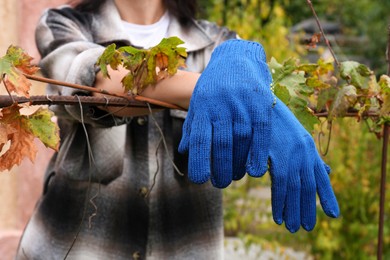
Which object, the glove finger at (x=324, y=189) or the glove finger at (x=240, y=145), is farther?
the glove finger at (x=324, y=189)

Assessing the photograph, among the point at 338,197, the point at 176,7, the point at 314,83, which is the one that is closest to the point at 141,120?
the point at 176,7

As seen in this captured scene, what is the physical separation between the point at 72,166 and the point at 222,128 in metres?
0.65

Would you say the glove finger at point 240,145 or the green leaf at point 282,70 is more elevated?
the green leaf at point 282,70

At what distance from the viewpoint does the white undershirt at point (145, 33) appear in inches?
70.5

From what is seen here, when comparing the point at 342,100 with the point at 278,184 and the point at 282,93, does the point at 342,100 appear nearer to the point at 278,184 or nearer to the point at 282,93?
the point at 282,93

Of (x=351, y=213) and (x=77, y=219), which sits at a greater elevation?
(x=77, y=219)

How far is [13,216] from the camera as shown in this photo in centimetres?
306

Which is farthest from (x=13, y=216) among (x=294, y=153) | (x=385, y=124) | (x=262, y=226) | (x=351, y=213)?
(x=294, y=153)

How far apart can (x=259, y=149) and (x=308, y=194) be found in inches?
5.6

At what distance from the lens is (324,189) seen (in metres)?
1.27

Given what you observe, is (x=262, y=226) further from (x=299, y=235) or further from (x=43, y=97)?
(x=43, y=97)

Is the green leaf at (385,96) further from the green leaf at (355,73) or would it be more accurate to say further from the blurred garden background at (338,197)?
the blurred garden background at (338,197)

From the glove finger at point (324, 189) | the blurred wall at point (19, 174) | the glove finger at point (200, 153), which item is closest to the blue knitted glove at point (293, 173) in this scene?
the glove finger at point (324, 189)

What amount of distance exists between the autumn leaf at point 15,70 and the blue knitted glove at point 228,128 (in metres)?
0.26
